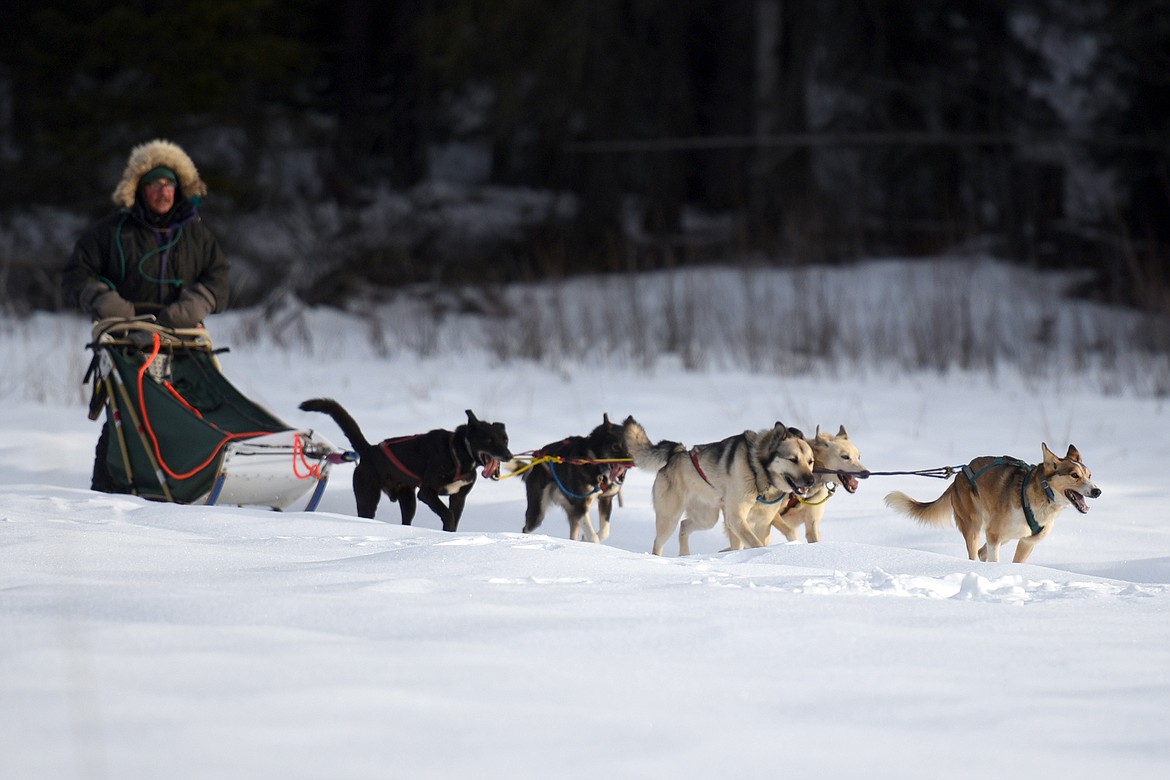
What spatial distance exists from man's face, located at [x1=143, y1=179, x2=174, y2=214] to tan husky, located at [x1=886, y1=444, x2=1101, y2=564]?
414 centimetres

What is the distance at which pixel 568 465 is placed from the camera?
591 centimetres

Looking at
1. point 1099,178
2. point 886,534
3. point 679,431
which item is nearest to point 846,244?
point 1099,178

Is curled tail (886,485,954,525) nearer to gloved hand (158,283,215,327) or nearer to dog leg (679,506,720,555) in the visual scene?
dog leg (679,506,720,555)

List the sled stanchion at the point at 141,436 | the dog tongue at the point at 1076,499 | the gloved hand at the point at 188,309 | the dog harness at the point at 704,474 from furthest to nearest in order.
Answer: the gloved hand at the point at 188,309
the sled stanchion at the point at 141,436
the dog harness at the point at 704,474
the dog tongue at the point at 1076,499

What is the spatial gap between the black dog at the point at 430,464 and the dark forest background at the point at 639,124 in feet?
34.3

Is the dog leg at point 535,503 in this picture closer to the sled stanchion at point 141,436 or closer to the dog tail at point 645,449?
the dog tail at point 645,449

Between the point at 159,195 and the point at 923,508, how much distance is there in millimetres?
4098

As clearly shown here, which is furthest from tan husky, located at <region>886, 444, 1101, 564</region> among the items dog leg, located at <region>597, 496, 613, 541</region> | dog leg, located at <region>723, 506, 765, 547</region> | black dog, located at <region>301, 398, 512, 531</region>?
black dog, located at <region>301, 398, 512, 531</region>

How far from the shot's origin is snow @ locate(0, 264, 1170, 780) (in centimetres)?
243

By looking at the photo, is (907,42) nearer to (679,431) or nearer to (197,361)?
(679,431)

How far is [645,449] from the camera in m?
5.95

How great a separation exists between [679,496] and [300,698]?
131 inches

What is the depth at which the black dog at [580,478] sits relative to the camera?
586cm

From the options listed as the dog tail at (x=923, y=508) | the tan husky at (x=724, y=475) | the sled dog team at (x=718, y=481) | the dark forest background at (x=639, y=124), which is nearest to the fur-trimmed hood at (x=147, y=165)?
the sled dog team at (x=718, y=481)
